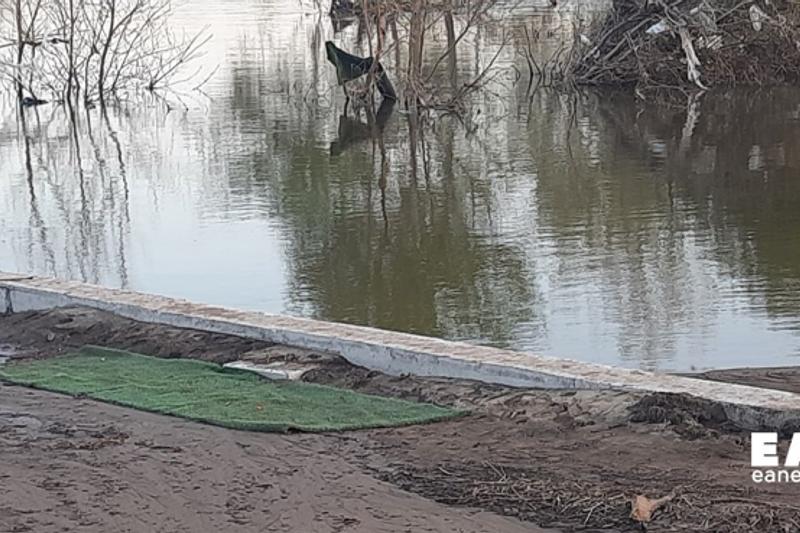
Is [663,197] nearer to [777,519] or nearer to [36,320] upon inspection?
[36,320]

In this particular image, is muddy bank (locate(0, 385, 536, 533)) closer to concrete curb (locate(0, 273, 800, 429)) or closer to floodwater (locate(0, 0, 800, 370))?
concrete curb (locate(0, 273, 800, 429))

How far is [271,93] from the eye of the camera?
28484 mm

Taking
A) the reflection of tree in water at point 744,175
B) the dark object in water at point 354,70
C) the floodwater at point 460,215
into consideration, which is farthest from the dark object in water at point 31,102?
the reflection of tree in water at point 744,175

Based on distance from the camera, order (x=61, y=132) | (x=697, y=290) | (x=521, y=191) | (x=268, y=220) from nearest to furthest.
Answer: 1. (x=697, y=290)
2. (x=268, y=220)
3. (x=521, y=191)
4. (x=61, y=132)

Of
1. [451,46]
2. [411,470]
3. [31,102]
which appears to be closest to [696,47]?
[451,46]

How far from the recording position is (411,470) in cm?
606

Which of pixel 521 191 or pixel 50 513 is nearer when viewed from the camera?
pixel 50 513

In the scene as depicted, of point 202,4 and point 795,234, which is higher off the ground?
point 202,4

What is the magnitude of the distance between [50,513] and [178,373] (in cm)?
221

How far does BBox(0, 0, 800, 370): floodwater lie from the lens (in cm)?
1095

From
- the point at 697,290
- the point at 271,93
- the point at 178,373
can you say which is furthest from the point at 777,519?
the point at 271,93
